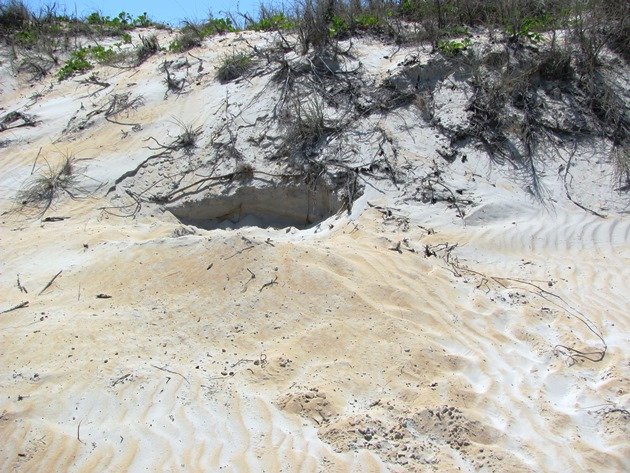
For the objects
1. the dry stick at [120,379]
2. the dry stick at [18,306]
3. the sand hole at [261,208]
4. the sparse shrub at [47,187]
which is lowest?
the dry stick at [120,379]

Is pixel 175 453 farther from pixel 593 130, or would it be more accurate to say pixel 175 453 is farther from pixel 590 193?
pixel 593 130

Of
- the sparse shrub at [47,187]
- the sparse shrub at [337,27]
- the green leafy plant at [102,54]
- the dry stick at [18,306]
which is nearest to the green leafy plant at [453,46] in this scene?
the sparse shrub at [337,27]

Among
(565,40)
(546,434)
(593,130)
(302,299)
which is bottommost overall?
(546,434)

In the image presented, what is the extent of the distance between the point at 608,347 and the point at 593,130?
3.60 metres

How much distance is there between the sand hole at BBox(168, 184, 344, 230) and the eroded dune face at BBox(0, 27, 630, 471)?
3 centimetres

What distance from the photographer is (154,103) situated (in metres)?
8.52

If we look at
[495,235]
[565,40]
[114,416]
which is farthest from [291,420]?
[565,40]

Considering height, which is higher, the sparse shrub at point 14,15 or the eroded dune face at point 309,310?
the sparse shrub at point 14,15

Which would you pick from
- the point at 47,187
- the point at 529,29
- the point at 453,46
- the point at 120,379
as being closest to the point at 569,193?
the point at 453,46

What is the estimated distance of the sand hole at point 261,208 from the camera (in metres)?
7.03

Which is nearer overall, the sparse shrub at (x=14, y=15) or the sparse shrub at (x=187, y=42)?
the sparse shrub at (x=187, y=42)

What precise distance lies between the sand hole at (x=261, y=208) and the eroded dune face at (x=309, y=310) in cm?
3

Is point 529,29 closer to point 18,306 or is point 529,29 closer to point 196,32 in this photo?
point 196,32

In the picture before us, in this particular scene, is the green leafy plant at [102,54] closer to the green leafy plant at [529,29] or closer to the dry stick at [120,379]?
the green leafy plant at [529,29]
